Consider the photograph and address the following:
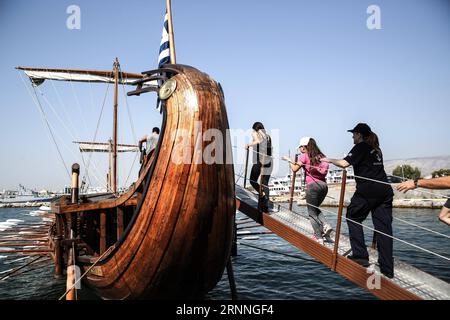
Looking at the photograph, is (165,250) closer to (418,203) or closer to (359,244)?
(359,244)

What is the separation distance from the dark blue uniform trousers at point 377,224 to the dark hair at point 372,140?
0.71 metres

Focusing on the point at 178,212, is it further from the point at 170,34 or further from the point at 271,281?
the point at 271,281

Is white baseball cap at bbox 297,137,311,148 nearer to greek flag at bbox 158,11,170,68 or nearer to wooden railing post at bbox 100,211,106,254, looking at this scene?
wooden railing post at bbox 100,211,106,254

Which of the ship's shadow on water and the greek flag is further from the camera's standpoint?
the greek flag

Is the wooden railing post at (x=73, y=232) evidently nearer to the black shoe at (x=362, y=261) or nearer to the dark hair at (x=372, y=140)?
the black shoe at (x=362, y=261)

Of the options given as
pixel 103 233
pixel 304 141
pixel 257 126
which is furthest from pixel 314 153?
pixel 103 233

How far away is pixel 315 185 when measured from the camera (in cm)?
489

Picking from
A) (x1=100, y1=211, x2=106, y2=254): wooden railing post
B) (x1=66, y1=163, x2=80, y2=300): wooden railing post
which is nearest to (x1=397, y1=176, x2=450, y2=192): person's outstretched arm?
(x1=66, y1=163, x2=80, y2=300): wooden railing post

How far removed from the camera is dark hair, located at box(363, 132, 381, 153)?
12.9ft

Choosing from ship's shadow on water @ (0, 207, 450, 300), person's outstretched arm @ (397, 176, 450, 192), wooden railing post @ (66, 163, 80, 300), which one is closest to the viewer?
person's outstretched arm @ (397, 176, 450, 192)

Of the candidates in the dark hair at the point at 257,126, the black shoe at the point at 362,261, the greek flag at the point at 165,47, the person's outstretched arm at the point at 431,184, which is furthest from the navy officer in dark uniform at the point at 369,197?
the greek flag at the point at 165,47

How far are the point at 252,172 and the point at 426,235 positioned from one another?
58.8ft
